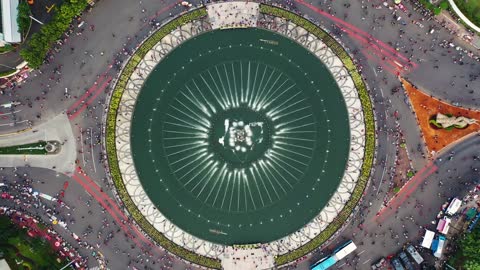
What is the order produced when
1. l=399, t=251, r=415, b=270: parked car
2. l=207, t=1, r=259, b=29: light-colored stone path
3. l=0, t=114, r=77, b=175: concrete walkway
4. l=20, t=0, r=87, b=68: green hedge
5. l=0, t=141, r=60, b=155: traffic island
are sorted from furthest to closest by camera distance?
l=207, t=1, r=259, b=29: light-colored stone path
l=0, t=114, r=77, b=175: concrete walkway
l=0, t=141, r=60, b=155: traffic island
l=399, t=251, r=415, b=270: parked car
l=20, t=0, r=87, b=68: green hedge

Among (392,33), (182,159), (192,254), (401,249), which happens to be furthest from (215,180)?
(392,33)

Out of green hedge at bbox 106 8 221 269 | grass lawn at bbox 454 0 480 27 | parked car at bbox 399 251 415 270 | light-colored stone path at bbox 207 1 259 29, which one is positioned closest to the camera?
parked car at bbox 399 251 415 270

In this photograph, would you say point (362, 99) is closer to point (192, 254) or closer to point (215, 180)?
point (215, 180)

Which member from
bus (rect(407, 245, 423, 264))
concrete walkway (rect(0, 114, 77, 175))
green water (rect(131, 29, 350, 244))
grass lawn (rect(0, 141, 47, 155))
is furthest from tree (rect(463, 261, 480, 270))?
grass lawn (rect(0, 141, 47, 155))

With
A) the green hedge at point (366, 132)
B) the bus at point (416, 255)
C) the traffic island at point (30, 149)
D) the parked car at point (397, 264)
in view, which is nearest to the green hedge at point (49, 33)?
the traffic island at point (30, 149)

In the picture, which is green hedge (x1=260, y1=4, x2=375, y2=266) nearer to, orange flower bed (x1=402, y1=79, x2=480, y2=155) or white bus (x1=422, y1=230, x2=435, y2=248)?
orange flower bed (x1=402, y1=79, x2=480, y2=155)

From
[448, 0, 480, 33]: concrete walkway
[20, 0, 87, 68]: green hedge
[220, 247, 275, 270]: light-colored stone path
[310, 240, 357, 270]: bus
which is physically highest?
[20, 0, 87, 68]: green hedge
